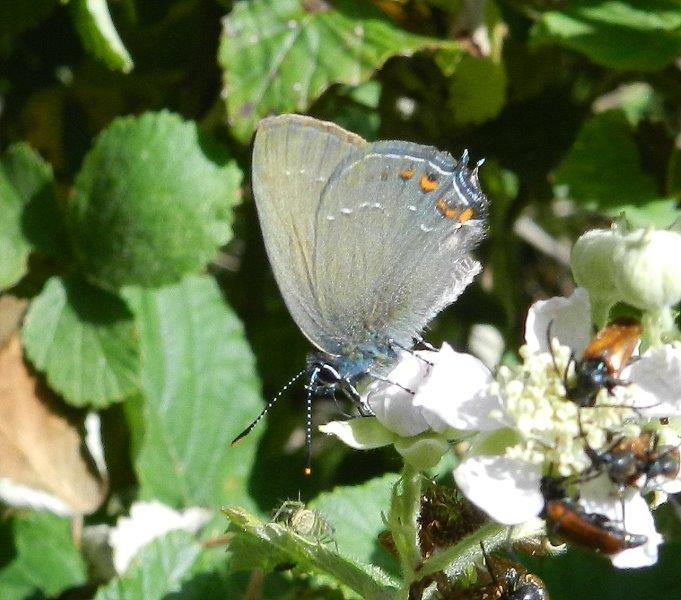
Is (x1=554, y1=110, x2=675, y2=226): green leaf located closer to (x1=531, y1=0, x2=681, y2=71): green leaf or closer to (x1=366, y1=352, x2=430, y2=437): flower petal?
(x1=531, y1=0, x2=681, y2=71): green leaf

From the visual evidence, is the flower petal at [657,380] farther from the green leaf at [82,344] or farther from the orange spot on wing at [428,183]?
the green leaf at [82,344]

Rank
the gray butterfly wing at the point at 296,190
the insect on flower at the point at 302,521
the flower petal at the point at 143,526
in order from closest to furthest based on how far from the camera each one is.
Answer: the insect on flower at the point at 302,521, the gray butterfly wing at the point at 296,190, the flower petal at the point at 143,526

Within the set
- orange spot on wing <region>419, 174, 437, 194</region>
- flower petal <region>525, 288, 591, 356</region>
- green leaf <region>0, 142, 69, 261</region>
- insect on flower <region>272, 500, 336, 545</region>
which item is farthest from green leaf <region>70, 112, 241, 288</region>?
flower petal <region>525, 288, 591, 356</region>

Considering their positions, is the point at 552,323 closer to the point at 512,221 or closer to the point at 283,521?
the point at 283,521

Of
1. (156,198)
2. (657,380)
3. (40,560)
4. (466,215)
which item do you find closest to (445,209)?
(466,215)

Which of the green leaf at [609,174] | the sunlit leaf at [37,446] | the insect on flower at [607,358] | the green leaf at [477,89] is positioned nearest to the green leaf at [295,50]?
the green leaf at [477,89]

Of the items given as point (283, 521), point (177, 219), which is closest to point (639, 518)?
point (283, 521)

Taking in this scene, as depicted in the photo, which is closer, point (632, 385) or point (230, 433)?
point (632, 385)
